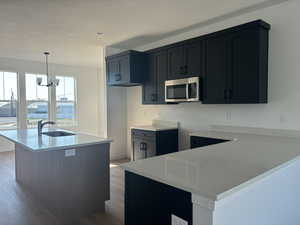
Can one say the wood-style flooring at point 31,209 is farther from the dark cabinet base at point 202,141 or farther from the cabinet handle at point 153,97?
the cabinet handle at point 153,97

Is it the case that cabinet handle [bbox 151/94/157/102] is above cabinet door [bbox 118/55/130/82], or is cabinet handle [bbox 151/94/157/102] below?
below

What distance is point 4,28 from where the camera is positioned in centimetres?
378

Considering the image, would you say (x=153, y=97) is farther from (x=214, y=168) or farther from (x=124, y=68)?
(x=214, y=168)

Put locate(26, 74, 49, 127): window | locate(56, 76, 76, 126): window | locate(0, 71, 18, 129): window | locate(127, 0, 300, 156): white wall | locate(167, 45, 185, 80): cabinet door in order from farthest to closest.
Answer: locate(56, 76, 76, 126): window
locate(26, 74, 49, 127): window
locate(0, 71, 18, 129): window
locate(167, 45, 185, 80): cabinet door
locate(127, 0, 300, 156): white wall

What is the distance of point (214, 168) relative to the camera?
54.7 inches

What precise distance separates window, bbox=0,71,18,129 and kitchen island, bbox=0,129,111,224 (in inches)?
169

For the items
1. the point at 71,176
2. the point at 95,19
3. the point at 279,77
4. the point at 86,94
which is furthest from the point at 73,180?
the point at 86,94

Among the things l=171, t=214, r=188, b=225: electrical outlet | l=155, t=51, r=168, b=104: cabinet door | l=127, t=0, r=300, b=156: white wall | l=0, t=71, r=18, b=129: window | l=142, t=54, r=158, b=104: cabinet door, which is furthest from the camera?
l=0, t=71, r=18, b=129: window

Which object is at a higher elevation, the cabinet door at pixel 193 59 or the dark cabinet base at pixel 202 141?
the cabinet door at pixel 193 59

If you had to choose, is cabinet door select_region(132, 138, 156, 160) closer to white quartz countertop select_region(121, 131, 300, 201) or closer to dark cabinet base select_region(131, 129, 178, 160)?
dark cabinet base select_region(131, 129, 178, 160)

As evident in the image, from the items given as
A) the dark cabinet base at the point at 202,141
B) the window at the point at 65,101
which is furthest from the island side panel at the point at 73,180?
the window at the point at 65,101

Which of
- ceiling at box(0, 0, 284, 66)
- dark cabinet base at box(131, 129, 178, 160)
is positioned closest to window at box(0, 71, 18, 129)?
ceiling at box(0, 0, 284, 66)

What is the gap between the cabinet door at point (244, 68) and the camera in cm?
289

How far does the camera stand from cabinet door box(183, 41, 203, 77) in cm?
349
